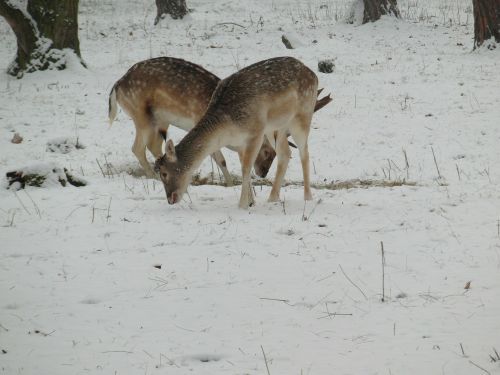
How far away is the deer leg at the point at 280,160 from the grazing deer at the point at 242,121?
0.25ft

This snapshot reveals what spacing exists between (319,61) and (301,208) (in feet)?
28.1

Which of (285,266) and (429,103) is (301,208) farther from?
(429,103)

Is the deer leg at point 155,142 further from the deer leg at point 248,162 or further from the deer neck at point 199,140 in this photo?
the deer leg at point 248,162

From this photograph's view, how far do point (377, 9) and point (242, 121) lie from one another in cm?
1321

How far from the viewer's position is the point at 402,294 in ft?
15.0

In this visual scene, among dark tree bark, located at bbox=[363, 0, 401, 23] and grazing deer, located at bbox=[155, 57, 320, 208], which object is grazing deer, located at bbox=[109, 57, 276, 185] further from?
dark tree bark, located at bbox=[363, 0, 401, 23]

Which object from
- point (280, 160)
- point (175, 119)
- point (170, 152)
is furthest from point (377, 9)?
point (170, 152)

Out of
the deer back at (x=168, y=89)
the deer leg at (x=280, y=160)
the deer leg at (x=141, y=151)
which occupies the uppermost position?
the deer back at (x=168, y=89)

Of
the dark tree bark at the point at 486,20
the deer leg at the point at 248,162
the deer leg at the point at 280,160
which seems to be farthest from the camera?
the dark tree bark at the point at 486,20

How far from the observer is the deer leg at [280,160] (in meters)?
7.64

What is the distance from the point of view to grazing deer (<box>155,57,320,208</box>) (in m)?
7.10

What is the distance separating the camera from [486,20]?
49.5ft

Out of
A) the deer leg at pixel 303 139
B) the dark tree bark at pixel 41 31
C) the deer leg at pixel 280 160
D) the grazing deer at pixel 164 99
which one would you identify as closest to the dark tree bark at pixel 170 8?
the dark tree bark at pixel 41 31

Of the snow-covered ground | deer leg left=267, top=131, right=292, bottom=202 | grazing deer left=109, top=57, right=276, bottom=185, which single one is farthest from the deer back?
deer leg left=267, top=131, right=292, bottom=202
